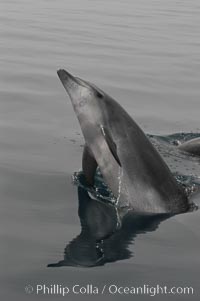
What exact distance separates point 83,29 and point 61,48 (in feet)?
21.9

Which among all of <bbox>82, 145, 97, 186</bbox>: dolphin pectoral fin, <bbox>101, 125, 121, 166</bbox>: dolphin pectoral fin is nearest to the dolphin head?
<bbox>101, 125, 121, 166</bbox>: dolphin pectoral fin

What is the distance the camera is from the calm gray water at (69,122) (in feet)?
25.9

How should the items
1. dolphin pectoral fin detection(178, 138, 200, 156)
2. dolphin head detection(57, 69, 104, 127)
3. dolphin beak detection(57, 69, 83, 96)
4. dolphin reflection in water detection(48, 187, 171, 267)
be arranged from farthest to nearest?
dolphin pectoral fin detection(178, 138, 200, 156) < dolphin beak detection(57, 69, 83, 96) < dolphin head detection(57, 69, 104, 127) < dolphin reflection in water detection(48, 187, 171, 267)

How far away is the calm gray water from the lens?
7885mm

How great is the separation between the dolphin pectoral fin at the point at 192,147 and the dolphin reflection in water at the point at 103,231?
3721 millimetres

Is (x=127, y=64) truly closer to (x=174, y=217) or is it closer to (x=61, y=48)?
(x=61, y=48)

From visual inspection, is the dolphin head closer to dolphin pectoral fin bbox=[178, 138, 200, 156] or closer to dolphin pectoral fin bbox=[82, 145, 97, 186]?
dolphin pectoral fin bbox=[82, 145, 97, 186]

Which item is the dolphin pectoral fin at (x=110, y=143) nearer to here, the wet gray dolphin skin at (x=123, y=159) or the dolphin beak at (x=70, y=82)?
the wet gray dolphin skin at (x=123, y=159)

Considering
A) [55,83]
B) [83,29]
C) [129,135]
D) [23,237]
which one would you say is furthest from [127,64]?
[23,237]

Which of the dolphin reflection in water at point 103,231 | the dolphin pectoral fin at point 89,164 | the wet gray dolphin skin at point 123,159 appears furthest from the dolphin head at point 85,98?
the dolphin reflection in water at point 103,231

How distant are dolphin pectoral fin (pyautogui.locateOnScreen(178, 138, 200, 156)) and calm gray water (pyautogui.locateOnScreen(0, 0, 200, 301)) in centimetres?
146

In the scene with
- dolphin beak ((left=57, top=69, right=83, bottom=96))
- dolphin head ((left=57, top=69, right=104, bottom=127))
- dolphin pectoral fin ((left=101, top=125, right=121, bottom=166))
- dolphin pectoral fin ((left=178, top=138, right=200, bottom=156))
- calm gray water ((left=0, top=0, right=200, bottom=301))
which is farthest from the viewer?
dolphin pectoral fin ((left=178, top=138, right=200, bottom=156))

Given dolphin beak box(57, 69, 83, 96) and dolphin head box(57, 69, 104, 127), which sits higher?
dolphin beak box(57, 69, 83, 96)

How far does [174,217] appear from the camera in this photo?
9.66m
